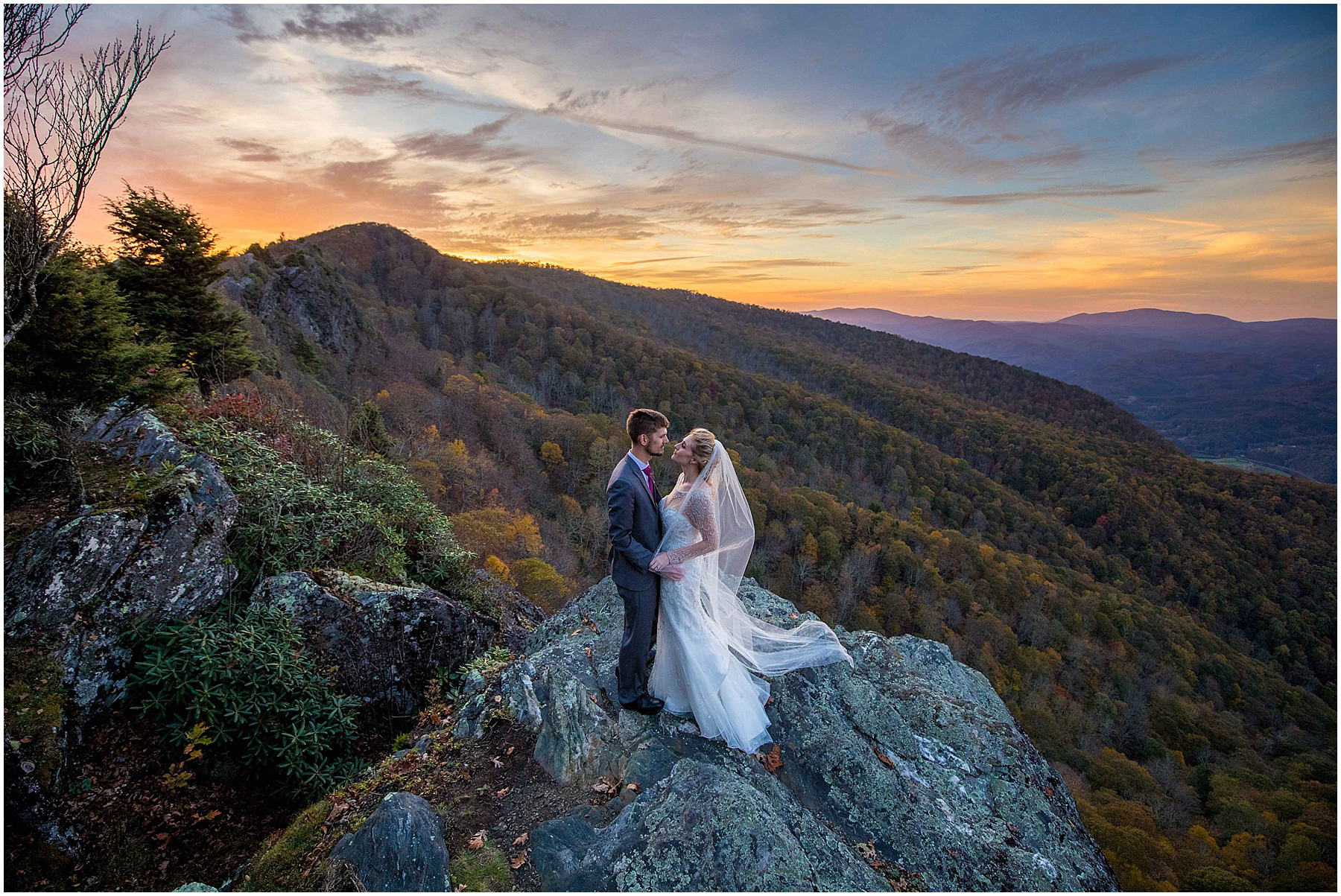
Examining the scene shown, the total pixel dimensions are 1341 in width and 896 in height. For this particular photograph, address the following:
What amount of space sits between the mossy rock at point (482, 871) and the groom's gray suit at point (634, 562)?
1.58 metres

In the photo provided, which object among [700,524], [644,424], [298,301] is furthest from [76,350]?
[298,301]

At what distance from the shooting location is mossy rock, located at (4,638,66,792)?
14.6 ft

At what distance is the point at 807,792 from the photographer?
15.9ft

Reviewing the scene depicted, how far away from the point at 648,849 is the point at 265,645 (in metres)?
4.39

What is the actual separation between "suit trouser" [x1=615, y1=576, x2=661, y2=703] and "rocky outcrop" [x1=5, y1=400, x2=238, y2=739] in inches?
172

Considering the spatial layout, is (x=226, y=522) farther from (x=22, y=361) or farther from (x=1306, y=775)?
(x=1306, y=775)

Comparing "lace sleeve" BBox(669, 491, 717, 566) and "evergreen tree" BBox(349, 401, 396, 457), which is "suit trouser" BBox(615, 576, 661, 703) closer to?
"lace sleeve" BBox(669, 491, 717, 566)

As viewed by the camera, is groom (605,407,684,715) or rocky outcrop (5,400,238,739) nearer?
groom (605,407,684,715)

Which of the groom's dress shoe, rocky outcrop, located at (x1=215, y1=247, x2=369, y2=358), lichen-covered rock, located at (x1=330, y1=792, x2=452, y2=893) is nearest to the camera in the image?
lichen-covered rock, located at (x1=330, y1=792, x2=452, y2=893)

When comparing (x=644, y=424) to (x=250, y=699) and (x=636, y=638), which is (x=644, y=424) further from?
(x=250, y=699)

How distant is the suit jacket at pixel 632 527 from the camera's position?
4.65m

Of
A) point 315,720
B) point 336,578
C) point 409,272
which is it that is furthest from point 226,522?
point 409,272

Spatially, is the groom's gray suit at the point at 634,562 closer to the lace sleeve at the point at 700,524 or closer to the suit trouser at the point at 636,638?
the suit trouser at the point at 636,638

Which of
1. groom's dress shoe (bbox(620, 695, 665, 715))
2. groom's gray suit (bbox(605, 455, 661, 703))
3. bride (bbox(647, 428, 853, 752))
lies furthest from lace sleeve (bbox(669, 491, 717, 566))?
groom's dress shoe (bbox(620, 695, 665, 715))
